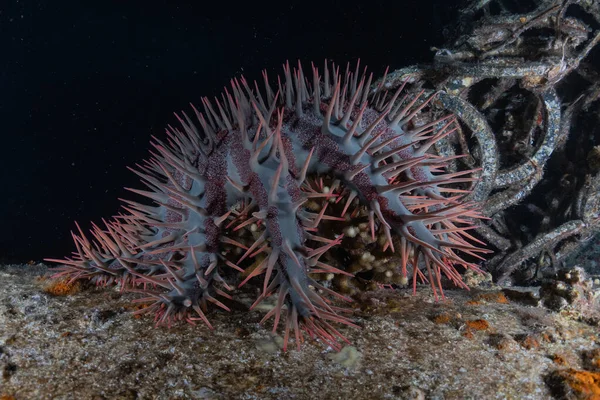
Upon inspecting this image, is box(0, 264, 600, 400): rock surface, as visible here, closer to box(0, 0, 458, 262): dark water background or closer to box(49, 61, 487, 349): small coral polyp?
box(49, 61, 487, 349): small coral polyp

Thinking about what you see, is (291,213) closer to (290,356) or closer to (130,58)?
(290,356)

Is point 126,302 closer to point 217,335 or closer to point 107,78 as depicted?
point 217,335

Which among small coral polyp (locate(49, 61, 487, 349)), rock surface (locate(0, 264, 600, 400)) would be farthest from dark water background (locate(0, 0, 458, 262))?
rock surface (locate(0, 264, 600, 400))

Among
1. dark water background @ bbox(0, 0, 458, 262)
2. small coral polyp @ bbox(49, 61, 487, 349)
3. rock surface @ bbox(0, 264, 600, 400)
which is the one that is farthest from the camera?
dark water background @ bbox(0, 0, 458, 262)

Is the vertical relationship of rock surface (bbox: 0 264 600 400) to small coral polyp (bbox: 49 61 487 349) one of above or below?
below

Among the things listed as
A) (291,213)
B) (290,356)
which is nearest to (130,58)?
(291,213)

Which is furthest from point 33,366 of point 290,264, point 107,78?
point 107,78

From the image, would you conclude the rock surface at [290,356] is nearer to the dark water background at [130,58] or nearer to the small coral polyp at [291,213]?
the small coral polyp at [291,213]

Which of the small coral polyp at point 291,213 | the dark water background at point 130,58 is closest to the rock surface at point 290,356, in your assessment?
the small coral polyp at point 291,213
